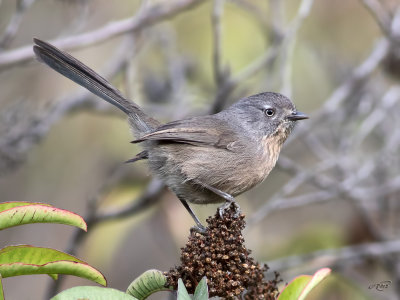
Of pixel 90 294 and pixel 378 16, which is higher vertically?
pixel 378 16

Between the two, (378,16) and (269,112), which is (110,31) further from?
(378,16)

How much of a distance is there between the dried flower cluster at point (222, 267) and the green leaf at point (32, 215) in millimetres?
589

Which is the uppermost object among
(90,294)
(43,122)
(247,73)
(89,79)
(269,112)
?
(43,122)

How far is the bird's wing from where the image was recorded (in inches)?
172

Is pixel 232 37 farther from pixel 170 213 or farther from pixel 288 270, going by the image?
pixel 288 270

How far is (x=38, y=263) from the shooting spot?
8.02 ft

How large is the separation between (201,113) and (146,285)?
3239 mm

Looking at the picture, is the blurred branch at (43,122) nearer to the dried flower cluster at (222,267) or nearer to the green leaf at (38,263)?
the dried flower cluster at (222,267)

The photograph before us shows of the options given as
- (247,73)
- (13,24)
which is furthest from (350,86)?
(13,24)

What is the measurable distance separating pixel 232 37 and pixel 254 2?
2.34 ft

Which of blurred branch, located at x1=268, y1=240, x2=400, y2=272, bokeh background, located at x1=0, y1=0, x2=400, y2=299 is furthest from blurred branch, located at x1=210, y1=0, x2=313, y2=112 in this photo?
blurred branch, located at x1=268, y1=240, x2=400, y2=272

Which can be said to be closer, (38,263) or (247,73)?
(38,263)

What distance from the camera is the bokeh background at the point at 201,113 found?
213 inches

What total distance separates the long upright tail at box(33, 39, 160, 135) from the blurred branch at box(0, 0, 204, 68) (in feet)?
1.71
